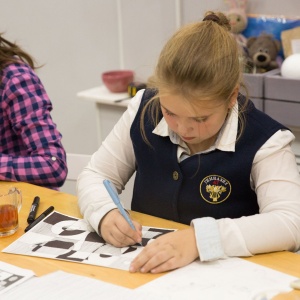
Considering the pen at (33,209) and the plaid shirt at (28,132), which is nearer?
the pen at (33,209)

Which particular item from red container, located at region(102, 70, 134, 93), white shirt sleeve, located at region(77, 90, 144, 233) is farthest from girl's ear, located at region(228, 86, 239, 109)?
red container, located at region(102, 70, 134, 93)

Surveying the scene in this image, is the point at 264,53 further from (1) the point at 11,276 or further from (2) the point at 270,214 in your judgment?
(1) the point at 11,276

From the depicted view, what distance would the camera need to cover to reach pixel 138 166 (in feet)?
5.28

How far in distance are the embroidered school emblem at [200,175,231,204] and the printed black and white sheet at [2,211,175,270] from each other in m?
0.19

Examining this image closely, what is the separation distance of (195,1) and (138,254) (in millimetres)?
1973

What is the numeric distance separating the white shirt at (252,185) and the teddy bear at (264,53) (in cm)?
111

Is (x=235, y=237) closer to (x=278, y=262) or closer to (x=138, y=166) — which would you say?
(x=278, y=262)

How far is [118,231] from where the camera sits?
1280 millimetres

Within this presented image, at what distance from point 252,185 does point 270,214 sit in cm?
20

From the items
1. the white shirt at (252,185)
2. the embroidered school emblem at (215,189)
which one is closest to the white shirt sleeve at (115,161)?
the white shirt at (252,185)

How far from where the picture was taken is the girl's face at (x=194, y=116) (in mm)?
1267

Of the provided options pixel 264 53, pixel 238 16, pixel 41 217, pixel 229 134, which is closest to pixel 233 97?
pixel 229 134

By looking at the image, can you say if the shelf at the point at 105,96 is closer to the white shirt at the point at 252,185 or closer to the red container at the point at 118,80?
the red container at the point at 118,80

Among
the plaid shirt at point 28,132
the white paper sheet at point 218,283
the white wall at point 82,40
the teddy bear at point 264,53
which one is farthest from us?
the white wall at point 82,40
